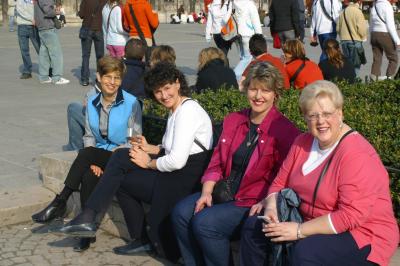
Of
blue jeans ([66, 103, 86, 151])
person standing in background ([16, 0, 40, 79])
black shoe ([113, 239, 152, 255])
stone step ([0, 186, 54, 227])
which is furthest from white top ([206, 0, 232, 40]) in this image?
black shoe ([113, 239, 152, 255])

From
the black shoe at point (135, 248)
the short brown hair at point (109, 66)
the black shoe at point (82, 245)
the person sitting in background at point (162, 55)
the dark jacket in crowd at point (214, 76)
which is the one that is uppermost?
the short brown hair at point (109, 66)

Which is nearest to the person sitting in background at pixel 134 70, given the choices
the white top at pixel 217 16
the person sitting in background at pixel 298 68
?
the person sitting in background at pixel 298 68

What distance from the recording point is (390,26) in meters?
12.4

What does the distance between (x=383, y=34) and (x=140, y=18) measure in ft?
14.0

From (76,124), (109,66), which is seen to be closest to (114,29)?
(76,124)

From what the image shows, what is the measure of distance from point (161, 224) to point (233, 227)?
2.64ft

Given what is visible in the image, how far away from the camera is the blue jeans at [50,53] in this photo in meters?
13.4

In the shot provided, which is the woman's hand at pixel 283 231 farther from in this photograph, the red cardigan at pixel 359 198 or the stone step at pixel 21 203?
the stone step at pixel 21 203

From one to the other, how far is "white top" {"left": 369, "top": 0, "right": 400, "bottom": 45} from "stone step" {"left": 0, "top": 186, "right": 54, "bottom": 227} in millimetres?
7902

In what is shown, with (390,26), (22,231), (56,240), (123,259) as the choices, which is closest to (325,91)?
(123,259)

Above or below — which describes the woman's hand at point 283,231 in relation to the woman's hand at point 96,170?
above

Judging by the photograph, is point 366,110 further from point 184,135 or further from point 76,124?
point 76,124

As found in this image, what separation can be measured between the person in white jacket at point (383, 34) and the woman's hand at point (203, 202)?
333 inches

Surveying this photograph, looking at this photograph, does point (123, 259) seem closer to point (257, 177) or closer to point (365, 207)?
point (257, 177)
